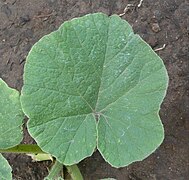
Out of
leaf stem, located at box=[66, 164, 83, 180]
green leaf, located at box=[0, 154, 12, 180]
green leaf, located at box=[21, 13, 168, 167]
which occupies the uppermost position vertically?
green leaf, located at box=[21, 13, 168, 167]

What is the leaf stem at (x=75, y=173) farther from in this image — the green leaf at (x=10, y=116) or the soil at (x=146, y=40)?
the green leaf at (x=10, y=116)

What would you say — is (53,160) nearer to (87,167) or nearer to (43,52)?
(87,167)

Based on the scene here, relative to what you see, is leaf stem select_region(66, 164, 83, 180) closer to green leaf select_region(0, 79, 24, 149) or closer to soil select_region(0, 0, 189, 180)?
soil select_region(0, 0, 189, 180)

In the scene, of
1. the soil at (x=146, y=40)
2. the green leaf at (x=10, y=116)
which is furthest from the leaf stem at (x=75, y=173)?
the green leaf at (x=10, y=116)

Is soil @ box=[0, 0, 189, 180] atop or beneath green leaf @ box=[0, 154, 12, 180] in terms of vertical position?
beneath

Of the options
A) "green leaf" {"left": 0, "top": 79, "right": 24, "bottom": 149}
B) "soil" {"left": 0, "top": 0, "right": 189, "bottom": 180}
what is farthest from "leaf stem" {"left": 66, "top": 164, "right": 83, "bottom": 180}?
"green leaf" {"left": 0, "top": 79, "right": 24, "bottom": 149}

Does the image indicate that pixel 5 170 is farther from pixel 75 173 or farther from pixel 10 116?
pixel 75 173
